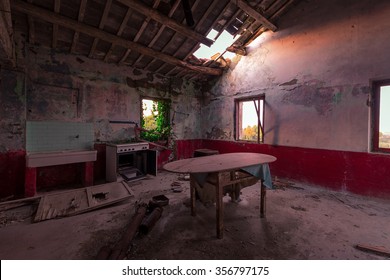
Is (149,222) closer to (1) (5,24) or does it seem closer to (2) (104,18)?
(1) (5,24)

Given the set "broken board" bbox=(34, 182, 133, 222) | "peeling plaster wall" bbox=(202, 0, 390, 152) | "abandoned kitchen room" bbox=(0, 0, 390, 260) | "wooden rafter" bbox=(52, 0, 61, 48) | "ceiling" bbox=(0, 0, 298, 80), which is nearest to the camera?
"abandoned kitchen room" bbox=(0, 0, 390, 260)

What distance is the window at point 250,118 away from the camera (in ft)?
17.3

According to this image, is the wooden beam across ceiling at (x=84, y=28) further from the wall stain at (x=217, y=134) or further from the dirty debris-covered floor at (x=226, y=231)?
the dirty debris-covered floor at (x=226, y=231)

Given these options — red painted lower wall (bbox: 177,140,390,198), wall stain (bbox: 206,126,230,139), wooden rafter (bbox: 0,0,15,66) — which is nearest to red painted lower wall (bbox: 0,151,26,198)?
wooden rafter (bbox: 0,0,15,66)

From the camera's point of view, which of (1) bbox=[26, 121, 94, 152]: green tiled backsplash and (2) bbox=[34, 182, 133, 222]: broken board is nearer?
(2) bbox=[34, 182, 133, 222]: broken board

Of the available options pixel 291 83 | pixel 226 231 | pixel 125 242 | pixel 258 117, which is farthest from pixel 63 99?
pixel 291 83

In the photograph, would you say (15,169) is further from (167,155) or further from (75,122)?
(167,155)

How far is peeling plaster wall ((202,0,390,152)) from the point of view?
3480 mm

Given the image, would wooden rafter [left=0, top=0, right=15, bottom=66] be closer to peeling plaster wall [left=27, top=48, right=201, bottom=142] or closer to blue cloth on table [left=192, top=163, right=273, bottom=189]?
peeling plaster wall [left=27, top=48, right=201, bottom=142]

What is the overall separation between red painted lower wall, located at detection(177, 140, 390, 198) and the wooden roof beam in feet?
10.4

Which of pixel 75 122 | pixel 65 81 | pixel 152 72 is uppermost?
pixel 152 72
